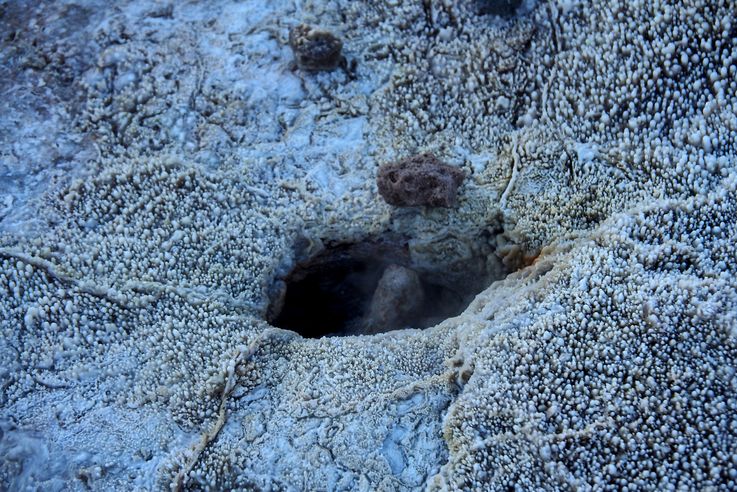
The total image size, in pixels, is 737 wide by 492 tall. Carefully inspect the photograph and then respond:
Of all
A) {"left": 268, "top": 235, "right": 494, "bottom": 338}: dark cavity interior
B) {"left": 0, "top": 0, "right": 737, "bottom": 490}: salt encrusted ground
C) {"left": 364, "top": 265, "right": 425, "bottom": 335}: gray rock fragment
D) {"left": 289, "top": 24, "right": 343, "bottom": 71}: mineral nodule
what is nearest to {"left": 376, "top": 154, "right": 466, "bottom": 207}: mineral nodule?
{"left": 0, "top": 0, "right": 737, "bottom": 490}: salt encrusted ground

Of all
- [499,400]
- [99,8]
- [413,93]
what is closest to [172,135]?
[99,8]

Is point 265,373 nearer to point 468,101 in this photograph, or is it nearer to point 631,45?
point 468,101

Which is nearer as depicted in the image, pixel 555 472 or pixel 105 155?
pixel 555 472

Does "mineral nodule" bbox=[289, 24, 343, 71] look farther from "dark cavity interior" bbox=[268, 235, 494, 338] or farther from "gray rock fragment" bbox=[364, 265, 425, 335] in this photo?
"gray rock fragment" bbox=[364, 265, 425, 335]

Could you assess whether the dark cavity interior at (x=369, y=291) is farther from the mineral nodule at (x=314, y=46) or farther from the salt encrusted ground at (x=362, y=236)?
the mineral nodule at (x=314, y=46)

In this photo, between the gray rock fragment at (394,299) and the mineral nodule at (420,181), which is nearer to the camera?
the mineral nodule at (420,181)

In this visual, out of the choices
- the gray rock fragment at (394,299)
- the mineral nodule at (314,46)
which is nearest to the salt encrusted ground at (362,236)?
the mineral nodule at (314,46)

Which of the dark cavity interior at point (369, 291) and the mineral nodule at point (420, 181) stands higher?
the mineral nodule at point (420, 181)
